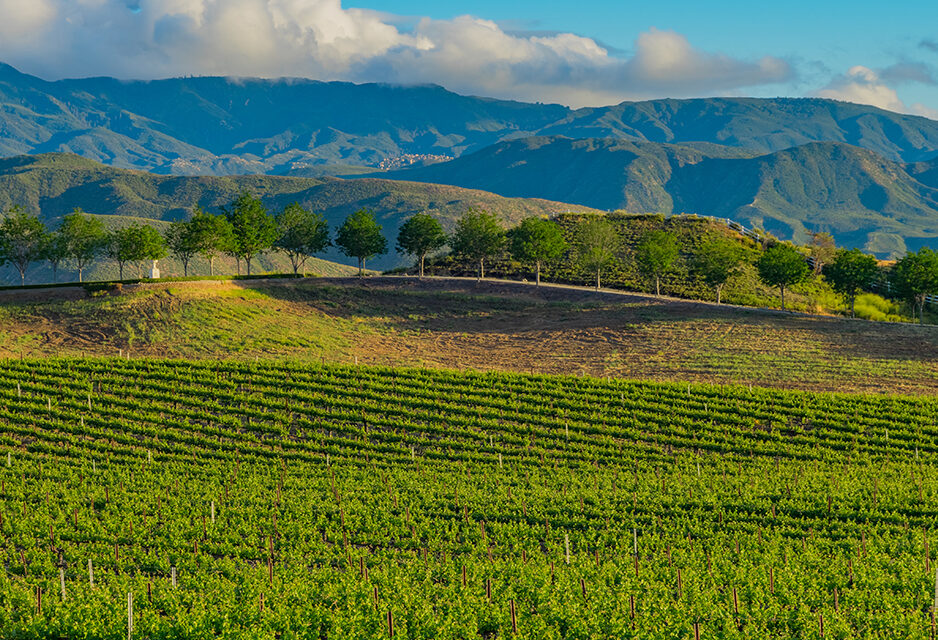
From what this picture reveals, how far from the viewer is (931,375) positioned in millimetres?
53594

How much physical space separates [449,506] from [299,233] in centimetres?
6959

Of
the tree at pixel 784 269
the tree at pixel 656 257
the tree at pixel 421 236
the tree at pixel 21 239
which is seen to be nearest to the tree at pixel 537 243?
the tree at pixel 421 236

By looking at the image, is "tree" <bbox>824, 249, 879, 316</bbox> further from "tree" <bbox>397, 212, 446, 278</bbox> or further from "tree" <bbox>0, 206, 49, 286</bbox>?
"tree" <bbox>0, 206, 49, 286</bbox>

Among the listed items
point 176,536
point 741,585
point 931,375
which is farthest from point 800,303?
point 176,536

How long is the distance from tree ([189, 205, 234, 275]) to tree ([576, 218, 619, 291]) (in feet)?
131

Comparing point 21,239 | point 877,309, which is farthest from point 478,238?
point 21,239

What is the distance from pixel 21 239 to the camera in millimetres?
84062

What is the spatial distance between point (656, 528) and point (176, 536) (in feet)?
56.7

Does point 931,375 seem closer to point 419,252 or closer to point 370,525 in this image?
point 370,525

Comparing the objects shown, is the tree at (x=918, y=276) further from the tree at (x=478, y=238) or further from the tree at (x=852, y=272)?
the tree at (x=478, y=238)

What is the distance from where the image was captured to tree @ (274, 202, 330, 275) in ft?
314

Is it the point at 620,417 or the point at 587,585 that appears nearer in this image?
the point at 587,585

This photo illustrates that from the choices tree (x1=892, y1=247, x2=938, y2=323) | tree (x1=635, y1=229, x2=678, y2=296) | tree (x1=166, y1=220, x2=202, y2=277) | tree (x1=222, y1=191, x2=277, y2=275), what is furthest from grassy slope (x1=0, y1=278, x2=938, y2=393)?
tree (x1=166, y1=220, x2=202, y2=277)

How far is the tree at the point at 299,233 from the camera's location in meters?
95.6
